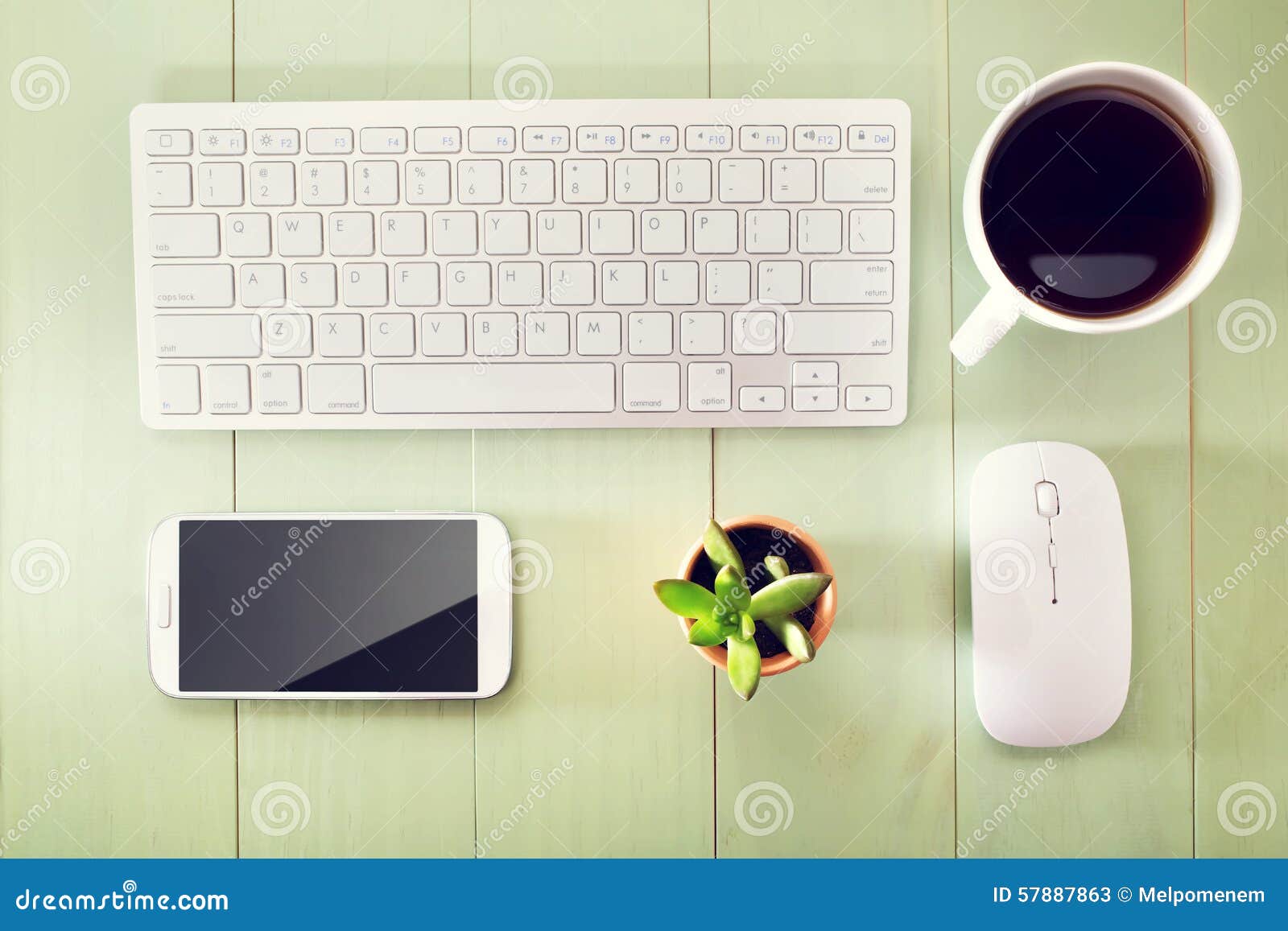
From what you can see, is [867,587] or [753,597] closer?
[753,597]

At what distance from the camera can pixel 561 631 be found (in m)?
0.63

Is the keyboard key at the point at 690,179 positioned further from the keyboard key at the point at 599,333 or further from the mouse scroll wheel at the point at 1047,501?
the mouse scroll wheel at the point at 1047,501

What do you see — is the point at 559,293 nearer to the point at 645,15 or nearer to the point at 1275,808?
the point at 645,15

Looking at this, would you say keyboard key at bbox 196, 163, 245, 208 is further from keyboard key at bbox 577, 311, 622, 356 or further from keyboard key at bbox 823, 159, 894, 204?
keyboard key at bbox 823, 159, 894, 204

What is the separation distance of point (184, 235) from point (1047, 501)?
719 millimetres

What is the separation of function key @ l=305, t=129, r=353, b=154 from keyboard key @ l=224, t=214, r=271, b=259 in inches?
2.2

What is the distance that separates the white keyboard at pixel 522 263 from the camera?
0.59 m

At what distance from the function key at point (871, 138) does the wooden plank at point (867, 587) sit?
1.9 inches

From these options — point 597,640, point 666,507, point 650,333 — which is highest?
point 650,333

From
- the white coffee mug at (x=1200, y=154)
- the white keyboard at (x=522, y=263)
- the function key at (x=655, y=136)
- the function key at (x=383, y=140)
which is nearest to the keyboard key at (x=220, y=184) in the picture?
the white keyboard at (x=522, y=263)

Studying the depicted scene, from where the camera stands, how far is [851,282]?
0.59 meters

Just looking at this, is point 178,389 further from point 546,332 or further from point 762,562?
point 762,562

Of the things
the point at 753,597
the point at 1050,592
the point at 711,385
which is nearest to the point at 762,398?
the point at 711,385
